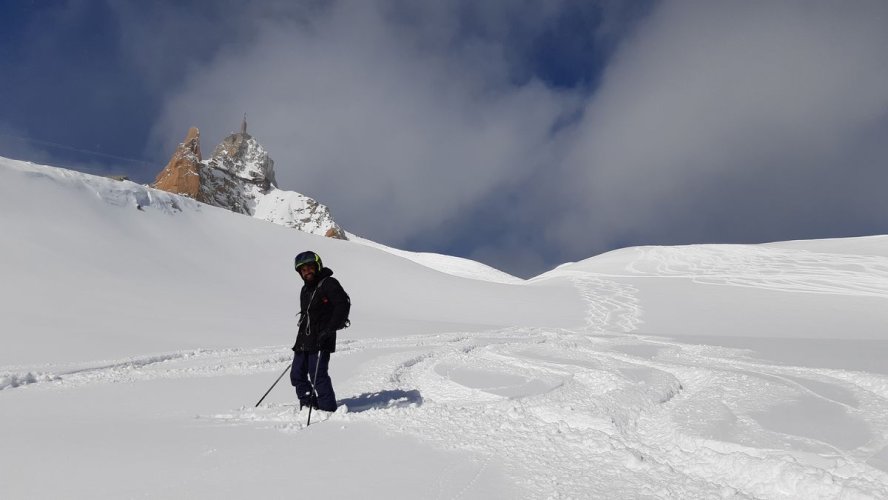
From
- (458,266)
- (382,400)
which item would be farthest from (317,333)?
(458,266)

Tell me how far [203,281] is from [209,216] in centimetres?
957

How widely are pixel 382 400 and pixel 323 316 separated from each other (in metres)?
1.64

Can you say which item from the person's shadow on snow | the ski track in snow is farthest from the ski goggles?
the person's shadow on snow

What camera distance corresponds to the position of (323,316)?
20.0ft

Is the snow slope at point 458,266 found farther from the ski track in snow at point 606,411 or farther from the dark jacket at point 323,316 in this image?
the dark jacket at point 323,316

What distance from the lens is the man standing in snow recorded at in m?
5.86

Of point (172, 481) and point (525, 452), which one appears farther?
point (525, 452)

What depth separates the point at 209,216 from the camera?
30.1 meters

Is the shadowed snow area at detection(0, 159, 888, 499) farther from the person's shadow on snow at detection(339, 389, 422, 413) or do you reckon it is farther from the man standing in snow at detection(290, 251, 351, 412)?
the man standing in snow at detection(290, 251, 351, 412)

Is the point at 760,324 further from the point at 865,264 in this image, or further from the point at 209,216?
the point at 209,216

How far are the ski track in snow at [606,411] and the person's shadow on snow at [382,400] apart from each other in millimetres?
30

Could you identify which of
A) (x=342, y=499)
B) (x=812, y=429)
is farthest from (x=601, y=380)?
(x=342, y=499)

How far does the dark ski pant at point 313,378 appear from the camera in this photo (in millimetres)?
5832

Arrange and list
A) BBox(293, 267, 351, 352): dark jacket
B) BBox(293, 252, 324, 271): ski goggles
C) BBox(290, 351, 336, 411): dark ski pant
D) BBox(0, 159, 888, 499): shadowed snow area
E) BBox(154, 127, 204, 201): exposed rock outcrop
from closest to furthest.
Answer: BBox(0, 159, 888, 499): shadowed snow area, BBox(290, 351, 336, 411): dark ski pant, BBox(293, 267, 351, 352): dark jacket, BBox(293, 252, 324, 271): ski goggles, BBox(154, 127, 204, 201): exposed rock outcrop
